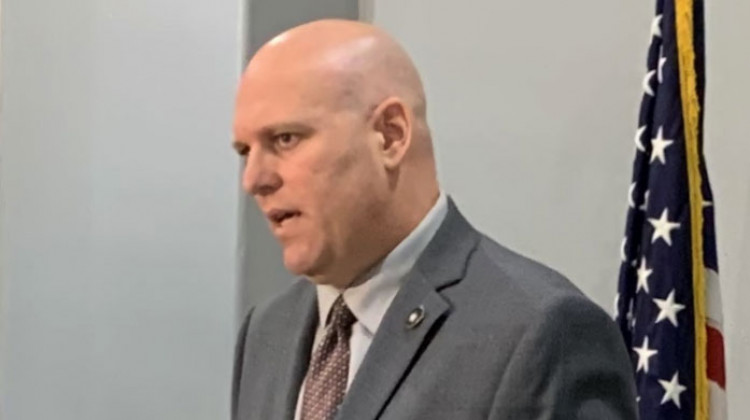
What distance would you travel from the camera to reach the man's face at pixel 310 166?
123 centimetres

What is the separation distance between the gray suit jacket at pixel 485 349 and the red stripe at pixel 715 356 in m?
0.53

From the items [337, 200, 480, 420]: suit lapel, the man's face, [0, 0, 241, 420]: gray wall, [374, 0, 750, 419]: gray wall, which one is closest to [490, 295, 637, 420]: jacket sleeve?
[337, 200, 480, 420]: suit lapel

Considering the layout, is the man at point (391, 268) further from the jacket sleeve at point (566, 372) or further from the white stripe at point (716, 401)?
the white stripe at point (716, 401)

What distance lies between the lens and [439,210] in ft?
4.30

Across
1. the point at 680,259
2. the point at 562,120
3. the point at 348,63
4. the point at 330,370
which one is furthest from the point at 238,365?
the point at 562,120

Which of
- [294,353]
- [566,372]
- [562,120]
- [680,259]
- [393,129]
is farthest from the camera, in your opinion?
[562,120]

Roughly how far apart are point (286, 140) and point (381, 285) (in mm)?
192

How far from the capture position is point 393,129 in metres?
1.26

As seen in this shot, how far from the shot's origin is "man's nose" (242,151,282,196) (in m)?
1.24

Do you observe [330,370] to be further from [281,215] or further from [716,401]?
[716,401]

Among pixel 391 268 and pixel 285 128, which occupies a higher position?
pixel 285 128

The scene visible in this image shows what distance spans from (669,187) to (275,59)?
711 mm

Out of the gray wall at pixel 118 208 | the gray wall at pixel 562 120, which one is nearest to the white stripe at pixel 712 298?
the gray wall at pixel 562 120

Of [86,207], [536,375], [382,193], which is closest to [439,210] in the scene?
[382,193]
